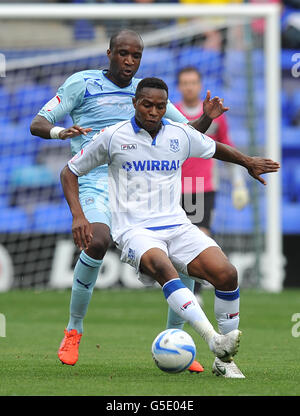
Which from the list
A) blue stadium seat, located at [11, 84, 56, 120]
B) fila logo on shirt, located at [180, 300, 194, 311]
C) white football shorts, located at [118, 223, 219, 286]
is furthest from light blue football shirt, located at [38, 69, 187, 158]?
blue stadium seat, located at [11, 84, 56, 120]

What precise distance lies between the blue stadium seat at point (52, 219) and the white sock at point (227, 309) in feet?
26.1

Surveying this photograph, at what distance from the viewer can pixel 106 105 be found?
23.2 feet

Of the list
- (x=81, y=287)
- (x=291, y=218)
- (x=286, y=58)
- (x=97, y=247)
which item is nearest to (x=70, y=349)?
(x=81, y=287)

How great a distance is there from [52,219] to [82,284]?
7.25 m

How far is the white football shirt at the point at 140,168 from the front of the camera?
6.16m

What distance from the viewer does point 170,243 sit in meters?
6.14

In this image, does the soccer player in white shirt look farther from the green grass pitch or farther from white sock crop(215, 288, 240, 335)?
the green grass pitch

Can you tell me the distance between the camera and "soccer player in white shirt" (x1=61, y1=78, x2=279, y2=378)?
5.95 m

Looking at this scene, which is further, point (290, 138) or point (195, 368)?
point (290, 138)

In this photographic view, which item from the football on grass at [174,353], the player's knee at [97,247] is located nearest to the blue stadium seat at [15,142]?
the player's knee at [97,247]

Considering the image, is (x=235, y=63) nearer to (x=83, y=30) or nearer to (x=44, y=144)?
(x=83, y=30)

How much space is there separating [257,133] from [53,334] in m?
7.13

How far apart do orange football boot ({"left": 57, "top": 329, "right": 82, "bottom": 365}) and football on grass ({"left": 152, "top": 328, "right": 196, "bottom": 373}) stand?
3.51 ft
